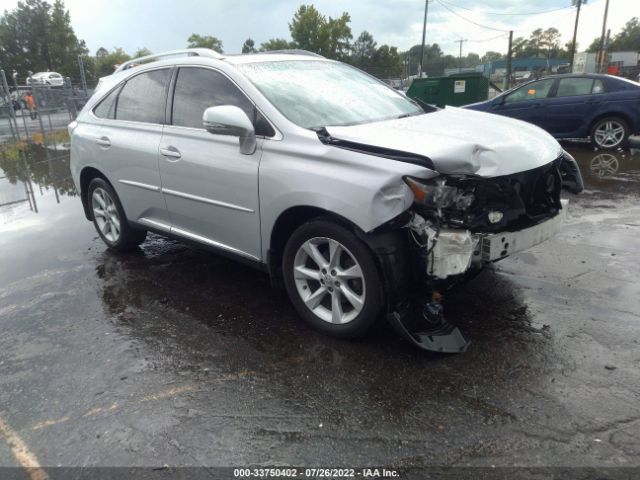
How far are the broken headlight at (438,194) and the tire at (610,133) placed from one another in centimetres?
834

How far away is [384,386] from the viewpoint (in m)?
2.85

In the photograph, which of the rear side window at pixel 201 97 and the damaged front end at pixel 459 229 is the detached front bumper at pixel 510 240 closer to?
the damaged front end at pixel 459 229

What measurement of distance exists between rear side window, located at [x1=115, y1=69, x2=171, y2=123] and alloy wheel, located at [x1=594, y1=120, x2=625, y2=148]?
8.75 m

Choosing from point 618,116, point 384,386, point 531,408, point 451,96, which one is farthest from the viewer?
point 451,96

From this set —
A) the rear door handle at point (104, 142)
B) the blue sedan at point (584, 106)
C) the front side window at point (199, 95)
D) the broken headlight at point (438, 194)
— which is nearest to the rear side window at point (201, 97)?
the front side window at point (199, 95)

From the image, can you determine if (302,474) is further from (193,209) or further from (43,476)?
(193,209)

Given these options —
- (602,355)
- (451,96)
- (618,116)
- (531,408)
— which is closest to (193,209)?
(531,408)

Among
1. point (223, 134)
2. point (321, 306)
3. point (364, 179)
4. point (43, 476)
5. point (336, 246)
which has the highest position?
point (223, 134)

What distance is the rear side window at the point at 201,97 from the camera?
3635 millimetres

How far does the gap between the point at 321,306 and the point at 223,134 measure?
4.49 feet

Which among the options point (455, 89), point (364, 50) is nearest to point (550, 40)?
point (364, 50)

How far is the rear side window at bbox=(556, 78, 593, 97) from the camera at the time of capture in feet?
32.5

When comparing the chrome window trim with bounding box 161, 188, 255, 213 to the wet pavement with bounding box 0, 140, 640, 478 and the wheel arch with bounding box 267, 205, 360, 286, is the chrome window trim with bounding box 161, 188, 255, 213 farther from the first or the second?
the wet pavement with bounding box 0, 140, 640, 478

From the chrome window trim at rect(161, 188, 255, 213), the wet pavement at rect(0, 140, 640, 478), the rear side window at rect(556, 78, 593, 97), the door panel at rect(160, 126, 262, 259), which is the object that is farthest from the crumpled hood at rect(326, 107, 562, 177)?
the rear side window at rect(556, 78, 593, 97)
